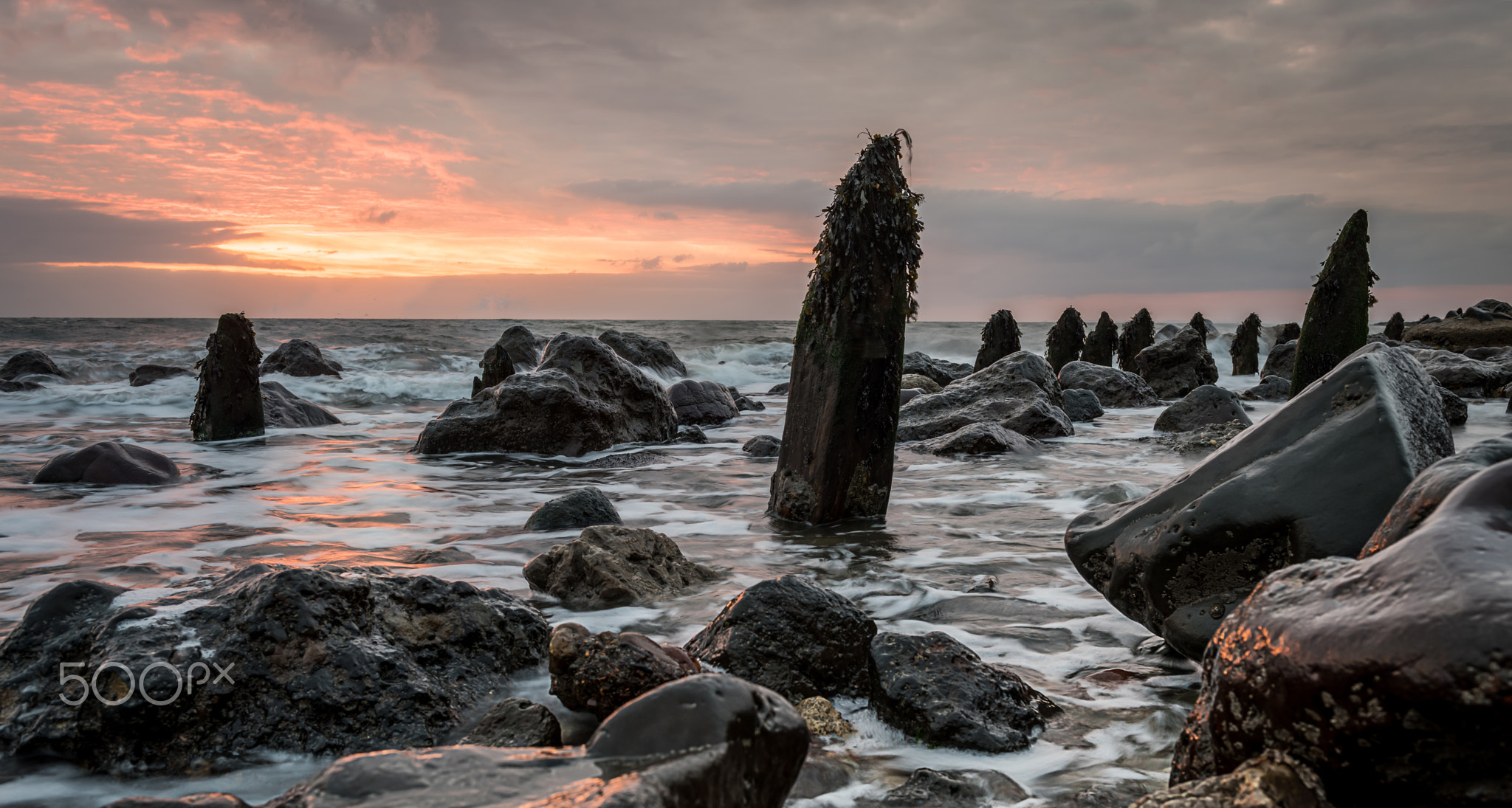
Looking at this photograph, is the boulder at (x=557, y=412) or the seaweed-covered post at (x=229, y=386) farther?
the seaweed-covered post at (x=229, y=386)

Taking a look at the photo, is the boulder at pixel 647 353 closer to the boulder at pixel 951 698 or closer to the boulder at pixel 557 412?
the boulder at pixel 557 412

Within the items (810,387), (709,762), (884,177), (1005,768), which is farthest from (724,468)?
(709,762)

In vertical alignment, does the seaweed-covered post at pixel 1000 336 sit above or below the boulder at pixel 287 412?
Answer: above

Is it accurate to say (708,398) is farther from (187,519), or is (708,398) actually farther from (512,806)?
(512,806)

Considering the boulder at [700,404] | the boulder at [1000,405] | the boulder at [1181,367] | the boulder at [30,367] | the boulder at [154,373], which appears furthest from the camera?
the boulder at [1181,367]

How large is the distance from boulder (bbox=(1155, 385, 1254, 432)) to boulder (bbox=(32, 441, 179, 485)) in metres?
12.6

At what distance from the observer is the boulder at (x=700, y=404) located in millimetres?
14617

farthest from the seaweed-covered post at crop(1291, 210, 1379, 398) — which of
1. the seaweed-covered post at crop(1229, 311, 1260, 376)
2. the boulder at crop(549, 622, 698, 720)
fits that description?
the seaweed-covered post at crop(1229, 311, 1260, 376)

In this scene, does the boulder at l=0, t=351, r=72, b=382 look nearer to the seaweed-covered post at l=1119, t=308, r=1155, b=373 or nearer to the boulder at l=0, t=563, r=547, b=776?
the boulder at l=0, t=563, r=547, b=776

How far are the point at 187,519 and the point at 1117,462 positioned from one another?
9283 mm

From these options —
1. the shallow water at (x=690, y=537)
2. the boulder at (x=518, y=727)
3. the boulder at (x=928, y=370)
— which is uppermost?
the boulder at (x=928, y=370)

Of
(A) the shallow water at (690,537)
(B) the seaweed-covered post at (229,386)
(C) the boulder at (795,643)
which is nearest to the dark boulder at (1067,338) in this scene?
(A) the shallow water at (690,537)

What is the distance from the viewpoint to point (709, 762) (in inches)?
74.9

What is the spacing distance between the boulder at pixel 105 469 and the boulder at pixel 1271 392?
745 inches
